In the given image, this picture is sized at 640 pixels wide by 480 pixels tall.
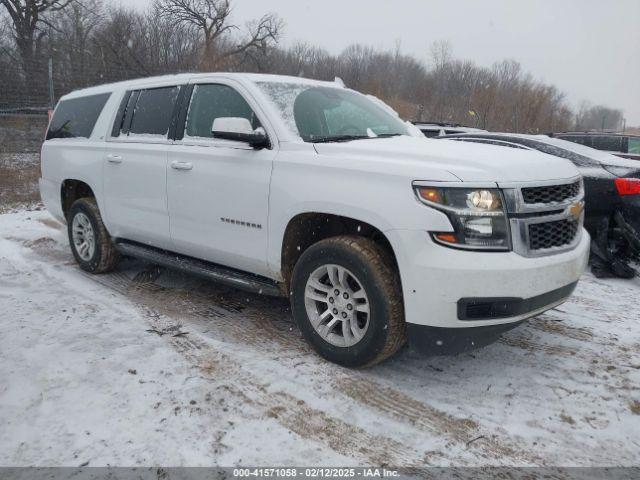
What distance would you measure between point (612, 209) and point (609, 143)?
5883 mm

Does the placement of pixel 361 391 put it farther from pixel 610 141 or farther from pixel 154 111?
pixel 610 141

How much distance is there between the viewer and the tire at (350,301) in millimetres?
2941

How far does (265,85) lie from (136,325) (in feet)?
6.94

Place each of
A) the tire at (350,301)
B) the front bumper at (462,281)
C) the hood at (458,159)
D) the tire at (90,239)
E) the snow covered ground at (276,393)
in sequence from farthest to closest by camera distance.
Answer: the tire at (90,239), the tire at (350,301), the hood at (458,159), the front bumper at (462,281), the snow covered ground at (276,393)

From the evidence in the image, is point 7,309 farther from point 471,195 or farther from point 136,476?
point 471,195

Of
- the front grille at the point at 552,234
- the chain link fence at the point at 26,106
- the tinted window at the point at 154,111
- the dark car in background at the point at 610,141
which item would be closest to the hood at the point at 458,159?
the front grille at the point at 552,234

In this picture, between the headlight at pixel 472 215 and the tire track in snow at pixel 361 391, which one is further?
the headlight at pixel 472 215

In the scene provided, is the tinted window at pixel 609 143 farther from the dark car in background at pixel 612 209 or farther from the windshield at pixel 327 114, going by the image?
the windshield at pixel 327 114

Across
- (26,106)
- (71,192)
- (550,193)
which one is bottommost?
(71,192)

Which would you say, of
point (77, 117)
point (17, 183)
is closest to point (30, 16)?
point (17, 183)

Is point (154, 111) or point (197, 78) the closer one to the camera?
point (197, 78)

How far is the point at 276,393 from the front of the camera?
9.74 feet

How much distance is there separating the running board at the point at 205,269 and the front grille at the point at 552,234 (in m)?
1.71

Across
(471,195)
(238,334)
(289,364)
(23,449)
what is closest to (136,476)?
(23,449)
